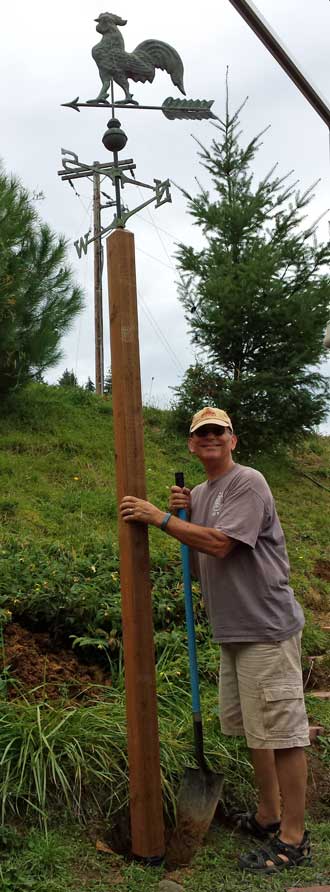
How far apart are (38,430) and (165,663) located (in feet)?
19.1

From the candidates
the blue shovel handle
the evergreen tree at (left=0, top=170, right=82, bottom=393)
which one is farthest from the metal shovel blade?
the evergreen tree at (left=0, top=170, right=82, bottom=393)

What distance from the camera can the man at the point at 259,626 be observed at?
2699 mm

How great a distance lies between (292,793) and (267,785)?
7.7 inches

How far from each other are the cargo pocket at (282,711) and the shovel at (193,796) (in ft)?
1.21

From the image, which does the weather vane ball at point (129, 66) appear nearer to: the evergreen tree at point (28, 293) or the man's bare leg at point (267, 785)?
the man's bare leg at point (267, 785)

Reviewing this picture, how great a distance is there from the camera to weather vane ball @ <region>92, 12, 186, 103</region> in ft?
10.8

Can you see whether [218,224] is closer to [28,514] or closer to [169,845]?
[28,514]

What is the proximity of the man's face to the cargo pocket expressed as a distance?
2.91 feet

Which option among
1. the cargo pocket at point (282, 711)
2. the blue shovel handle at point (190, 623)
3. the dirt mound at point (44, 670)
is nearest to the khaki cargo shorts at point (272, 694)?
the cargo pocket at point (282, 711)

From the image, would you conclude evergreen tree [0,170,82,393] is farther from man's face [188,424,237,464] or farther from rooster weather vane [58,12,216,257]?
man's face [188,424,237,464]

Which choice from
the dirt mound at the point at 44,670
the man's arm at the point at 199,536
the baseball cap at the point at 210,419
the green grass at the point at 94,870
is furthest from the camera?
the dirt mound at the point at 44,670

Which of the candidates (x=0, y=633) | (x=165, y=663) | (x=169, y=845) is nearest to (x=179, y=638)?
(x=165, y=663)

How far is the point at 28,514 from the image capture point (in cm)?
670

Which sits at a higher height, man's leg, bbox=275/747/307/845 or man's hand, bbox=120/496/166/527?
man's hand, bbox=120/496/166/527
